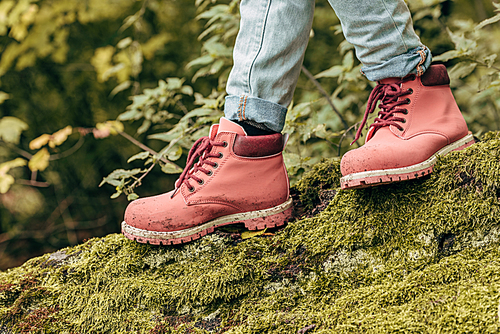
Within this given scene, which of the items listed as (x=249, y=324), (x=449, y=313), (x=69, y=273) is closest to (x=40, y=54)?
(x=69, y=273)

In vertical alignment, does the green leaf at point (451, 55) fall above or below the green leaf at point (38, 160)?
above

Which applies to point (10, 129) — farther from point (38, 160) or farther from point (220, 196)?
point (220, 196)

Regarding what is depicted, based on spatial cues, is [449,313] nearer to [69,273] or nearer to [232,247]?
[232,247]

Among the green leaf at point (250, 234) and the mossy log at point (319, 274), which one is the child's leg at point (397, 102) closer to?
the mossy log at point (319, 274)

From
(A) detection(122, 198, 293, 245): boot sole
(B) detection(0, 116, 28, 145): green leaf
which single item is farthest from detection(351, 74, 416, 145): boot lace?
(B) detection(0, 116, 28, 145): green leaf

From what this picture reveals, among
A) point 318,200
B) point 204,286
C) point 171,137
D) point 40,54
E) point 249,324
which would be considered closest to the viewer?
point 249,324

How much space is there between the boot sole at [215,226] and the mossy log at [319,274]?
5 cm

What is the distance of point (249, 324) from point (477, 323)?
578 millimetres

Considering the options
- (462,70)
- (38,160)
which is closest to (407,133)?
(462,70)

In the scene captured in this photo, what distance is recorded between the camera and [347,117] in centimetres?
287

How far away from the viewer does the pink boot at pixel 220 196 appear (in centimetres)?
130

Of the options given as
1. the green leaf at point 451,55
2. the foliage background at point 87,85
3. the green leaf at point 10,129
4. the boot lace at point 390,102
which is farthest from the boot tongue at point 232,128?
the green leaf at point 10,129

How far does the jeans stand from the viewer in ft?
3.80

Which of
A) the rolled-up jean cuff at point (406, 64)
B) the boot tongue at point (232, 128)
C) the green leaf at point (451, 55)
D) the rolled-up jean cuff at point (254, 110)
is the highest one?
the rolled-up jean cuff at point (406, 64)
